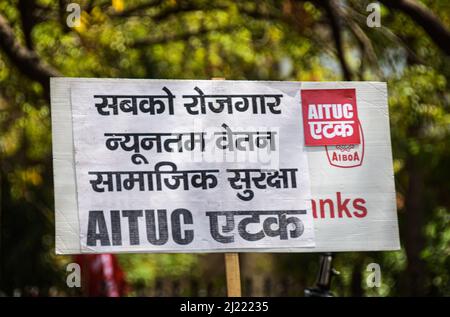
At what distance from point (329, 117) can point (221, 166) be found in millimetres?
709

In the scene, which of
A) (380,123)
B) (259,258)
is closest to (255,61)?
(380,123)

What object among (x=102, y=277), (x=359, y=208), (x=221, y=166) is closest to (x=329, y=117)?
(x=359, y=208)

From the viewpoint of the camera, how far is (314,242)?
5785 millimetres

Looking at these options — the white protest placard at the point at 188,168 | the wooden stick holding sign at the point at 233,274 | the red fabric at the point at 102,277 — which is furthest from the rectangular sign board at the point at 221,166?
the red fabric at the point at 102,277

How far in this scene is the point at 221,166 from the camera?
570 centimetres

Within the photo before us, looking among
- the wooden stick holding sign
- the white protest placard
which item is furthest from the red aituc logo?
the wooden stick holding sign

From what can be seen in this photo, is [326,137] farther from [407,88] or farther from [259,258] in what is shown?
[259,258]

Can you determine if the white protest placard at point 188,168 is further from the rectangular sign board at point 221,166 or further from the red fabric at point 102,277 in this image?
the red fabric at point 102,277

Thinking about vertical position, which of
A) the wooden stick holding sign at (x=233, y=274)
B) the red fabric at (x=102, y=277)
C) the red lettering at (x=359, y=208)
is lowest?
the wooden stick holding sign at (x=233, y=274)

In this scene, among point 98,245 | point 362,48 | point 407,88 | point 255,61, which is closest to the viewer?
point 98,245

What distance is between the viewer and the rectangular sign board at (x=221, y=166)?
5.56 meters

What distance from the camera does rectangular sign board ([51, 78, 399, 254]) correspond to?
5.56 metres

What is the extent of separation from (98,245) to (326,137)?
4.65ft

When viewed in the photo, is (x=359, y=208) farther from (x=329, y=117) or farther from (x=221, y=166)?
(x=221, y=166)
